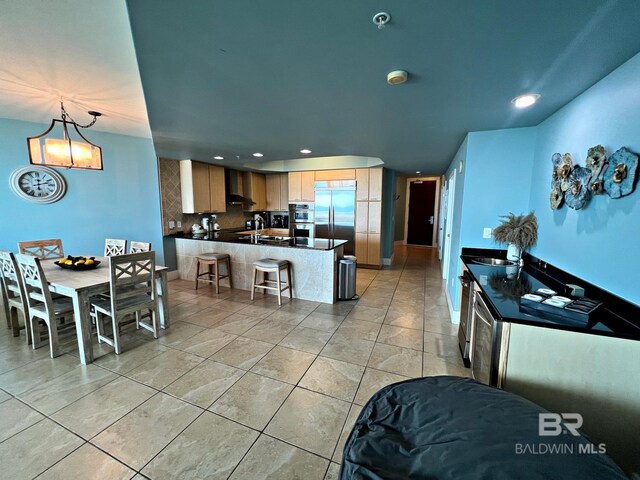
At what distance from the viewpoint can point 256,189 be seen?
6773 mm

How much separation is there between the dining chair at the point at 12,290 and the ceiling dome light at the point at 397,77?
3699 millimetres

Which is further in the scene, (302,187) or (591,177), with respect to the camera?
(302,187)

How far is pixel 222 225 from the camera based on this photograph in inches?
244

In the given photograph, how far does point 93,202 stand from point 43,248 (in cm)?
94

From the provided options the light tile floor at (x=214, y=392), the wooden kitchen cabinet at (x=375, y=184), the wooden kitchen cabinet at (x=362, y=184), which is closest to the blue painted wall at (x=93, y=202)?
the light tile floor at (x=214, y=392)

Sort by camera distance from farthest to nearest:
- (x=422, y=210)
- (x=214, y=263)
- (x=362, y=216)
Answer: (x=422, y=210) → (x=362, y=216) → (x=214, y=263)

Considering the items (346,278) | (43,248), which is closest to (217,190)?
(43,248)

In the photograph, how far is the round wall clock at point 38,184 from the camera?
11.4 ft

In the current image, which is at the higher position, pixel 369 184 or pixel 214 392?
pixel 369 184

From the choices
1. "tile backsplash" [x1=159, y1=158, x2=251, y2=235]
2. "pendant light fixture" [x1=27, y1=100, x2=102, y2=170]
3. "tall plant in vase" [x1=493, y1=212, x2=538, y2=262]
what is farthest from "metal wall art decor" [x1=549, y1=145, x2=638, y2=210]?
"tile backsplash" [x1=159, y1=158, x2=251, y2=235]

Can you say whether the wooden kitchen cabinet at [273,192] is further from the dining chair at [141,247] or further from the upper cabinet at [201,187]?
the dining chair at [141,247]

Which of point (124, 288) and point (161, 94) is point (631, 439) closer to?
point (161, 94)

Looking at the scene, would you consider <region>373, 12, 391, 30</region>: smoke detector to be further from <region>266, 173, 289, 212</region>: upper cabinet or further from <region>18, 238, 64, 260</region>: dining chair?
<region>266, 173, 289, 212</region>: upper cabinet

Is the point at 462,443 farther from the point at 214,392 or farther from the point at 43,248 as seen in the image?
the point at 43,248
